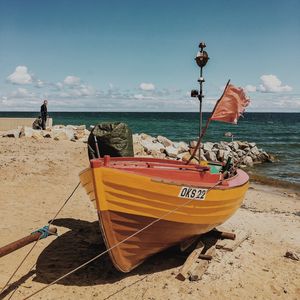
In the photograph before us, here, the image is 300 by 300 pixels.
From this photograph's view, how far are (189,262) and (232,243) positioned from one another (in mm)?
1820

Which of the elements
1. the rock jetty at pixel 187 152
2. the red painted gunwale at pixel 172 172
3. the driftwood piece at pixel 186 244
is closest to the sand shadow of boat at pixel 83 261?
the driftwood piece at pixel 186 244

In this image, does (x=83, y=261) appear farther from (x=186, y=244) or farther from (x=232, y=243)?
(x=232, y=243)

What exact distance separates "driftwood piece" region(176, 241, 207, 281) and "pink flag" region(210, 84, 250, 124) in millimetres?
3008

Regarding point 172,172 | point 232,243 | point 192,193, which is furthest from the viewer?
point 232,243

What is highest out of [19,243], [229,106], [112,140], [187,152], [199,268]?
[229,106]

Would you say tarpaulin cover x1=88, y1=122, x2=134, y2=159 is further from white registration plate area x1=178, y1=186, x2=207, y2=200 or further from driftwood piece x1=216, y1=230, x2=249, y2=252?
white registration plate area x1=178, y1=186, x2=207, y2=200

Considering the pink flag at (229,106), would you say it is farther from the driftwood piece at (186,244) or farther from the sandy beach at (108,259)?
the sandy beach at (108,259)

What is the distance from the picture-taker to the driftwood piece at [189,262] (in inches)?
299

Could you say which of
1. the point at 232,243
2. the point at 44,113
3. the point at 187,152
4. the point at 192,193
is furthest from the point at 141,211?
the point at 44,113

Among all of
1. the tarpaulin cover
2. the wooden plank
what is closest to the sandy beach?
the wooden plank

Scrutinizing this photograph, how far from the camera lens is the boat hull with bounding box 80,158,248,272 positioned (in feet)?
22.7

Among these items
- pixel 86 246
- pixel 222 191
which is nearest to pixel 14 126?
pixel 86 246

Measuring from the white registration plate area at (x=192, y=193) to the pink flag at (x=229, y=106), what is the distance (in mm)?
1973

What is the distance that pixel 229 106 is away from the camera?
893 centimetres
